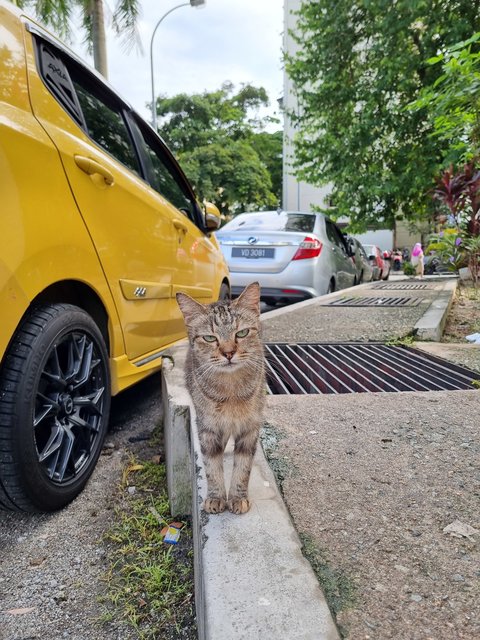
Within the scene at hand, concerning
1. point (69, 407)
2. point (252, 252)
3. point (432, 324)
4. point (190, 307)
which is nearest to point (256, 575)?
point (190, 307)

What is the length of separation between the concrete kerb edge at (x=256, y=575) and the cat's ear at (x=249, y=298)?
0.67 m

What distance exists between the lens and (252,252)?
281 inches

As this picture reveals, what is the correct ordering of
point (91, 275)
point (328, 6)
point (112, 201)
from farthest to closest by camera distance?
point (328, 6), point (112, 201), point (91, 275)

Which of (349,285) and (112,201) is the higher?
(112,201)

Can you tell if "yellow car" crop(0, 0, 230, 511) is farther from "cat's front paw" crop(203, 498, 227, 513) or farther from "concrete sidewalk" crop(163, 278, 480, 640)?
"cat's front paw" crop(203, 498, 227, 513)

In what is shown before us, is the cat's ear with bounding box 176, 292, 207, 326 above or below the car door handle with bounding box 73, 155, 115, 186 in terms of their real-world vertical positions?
below

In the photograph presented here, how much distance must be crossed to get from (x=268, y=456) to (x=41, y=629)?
1.08m

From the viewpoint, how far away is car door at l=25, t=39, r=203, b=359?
2258 mm

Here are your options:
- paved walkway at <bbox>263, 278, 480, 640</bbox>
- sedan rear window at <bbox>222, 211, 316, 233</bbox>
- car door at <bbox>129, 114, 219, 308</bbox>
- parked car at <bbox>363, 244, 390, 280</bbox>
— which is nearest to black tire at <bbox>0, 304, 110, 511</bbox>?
paved walkway at <bbox>263, 278, 480, 640</bbox>

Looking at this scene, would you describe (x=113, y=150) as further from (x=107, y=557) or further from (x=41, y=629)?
→ (x=41, y=629)

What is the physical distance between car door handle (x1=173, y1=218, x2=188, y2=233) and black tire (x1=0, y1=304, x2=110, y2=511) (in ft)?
4.95

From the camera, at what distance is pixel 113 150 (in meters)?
2.97

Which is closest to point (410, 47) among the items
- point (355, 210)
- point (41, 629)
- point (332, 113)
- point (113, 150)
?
point (332, 113)

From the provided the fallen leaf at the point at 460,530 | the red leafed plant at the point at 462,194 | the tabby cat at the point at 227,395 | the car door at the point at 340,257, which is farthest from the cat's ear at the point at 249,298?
the red leafed plant at the point at 462,194
